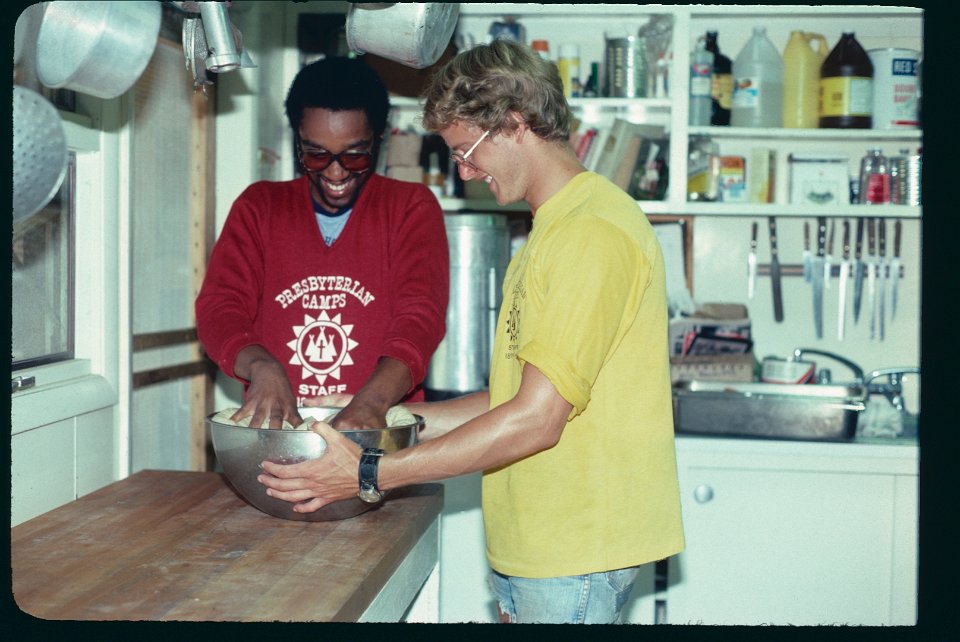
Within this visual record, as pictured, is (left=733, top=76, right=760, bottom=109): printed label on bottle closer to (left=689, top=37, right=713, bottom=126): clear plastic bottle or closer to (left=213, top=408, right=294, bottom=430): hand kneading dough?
(left=689, top=37, right=713, bottom=126): clear plastic bottle

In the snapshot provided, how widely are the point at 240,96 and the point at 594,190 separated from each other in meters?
1.64

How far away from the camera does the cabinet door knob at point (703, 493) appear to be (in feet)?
8.12

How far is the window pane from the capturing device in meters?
1.60

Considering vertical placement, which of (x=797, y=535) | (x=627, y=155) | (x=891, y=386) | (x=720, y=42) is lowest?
(x=797, y=535)

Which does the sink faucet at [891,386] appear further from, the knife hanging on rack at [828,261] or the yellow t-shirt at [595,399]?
the yellow t-shirt at [595,399]

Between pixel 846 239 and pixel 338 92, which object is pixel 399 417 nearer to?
pixel 338 92

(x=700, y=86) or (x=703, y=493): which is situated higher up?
(x=700, y=86)

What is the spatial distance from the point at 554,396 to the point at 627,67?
6.18ft

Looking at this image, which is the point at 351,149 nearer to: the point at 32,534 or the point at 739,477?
the point at 32,534

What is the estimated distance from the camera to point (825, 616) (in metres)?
2.46

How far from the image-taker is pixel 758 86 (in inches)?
110

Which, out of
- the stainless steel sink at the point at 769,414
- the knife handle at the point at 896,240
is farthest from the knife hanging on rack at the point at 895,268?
the stainless steel sink at the point at 769,414

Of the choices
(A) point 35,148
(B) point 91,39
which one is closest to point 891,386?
(B) point 91,39

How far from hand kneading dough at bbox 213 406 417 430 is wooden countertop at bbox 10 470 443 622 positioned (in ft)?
0.42
